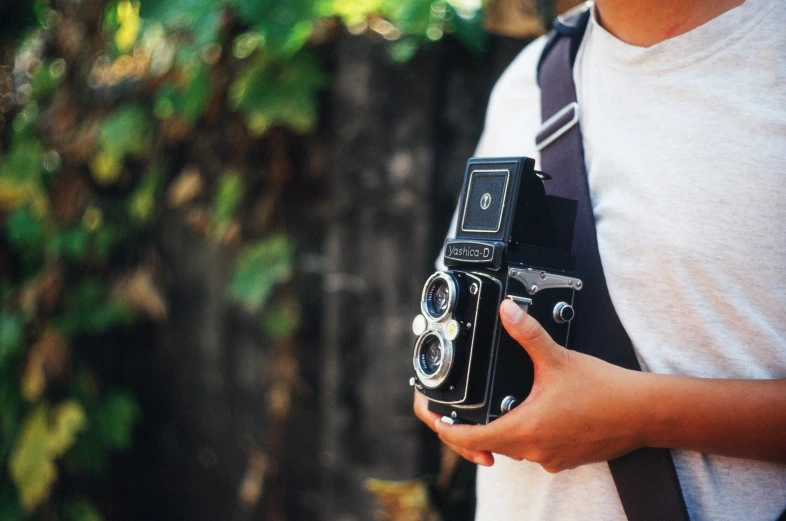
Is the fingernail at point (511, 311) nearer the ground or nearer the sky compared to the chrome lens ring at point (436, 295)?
nearer the sky

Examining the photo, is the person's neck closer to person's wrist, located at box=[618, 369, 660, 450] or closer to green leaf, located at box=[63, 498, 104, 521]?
person's wrist, located at box=[618, 369, 660, 450]

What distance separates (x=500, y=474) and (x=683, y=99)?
0.73 metres

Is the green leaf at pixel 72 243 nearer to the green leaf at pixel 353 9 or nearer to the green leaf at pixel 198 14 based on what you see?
the green leaf at pixel 198 14

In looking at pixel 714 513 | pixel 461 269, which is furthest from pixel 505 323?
pixel 714 513

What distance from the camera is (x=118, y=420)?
3.09m

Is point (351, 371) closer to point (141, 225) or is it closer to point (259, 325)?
point (259, 325)

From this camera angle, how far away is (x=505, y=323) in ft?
3.50

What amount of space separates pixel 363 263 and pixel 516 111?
31.8 inches

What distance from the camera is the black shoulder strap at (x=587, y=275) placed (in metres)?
1.06

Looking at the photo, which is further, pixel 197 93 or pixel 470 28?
pixel 197 93

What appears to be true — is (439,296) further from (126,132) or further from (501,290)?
(126,132)

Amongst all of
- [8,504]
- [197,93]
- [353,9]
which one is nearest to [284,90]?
[353,9]

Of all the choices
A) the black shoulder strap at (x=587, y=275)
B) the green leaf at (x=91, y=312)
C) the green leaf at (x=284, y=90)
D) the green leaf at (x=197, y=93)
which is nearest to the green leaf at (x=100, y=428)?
the green leaf at (x=91, y=312)

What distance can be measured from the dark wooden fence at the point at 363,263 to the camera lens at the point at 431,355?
0.77 m
